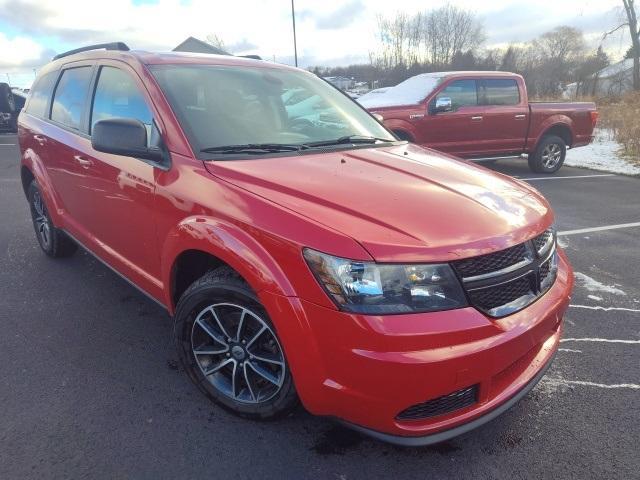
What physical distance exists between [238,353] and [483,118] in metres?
8.28

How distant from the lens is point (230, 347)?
7.84 feet

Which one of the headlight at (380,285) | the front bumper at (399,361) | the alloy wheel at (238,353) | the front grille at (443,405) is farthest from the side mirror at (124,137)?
the front grille at (443,405)

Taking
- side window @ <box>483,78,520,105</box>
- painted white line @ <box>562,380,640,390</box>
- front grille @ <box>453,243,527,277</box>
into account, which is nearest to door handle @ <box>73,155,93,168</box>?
front grille @ <box>453,243,527,277</box>

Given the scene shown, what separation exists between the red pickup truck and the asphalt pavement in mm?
5624

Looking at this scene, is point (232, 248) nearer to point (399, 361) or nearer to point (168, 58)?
point (399, 361)

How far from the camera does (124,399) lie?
2529 mm

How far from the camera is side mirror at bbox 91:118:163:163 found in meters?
2.41

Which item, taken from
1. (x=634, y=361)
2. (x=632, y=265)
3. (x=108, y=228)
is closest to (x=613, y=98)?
(x=632, y=265)

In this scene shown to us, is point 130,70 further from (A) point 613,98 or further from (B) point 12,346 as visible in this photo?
(A) point 613,98

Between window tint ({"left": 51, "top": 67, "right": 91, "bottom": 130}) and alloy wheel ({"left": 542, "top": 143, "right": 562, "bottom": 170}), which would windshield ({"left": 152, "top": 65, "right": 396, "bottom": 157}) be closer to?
window tint ({"left": 51, "top": 67, "right": 91, "bottom": 130})

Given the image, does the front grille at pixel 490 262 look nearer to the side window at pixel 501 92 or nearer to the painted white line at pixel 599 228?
the painted white line at pixel 599 228

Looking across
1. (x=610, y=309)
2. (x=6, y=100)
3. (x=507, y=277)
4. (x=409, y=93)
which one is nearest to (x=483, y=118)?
(x=409, y=93)

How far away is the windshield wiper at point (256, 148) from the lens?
8.29 feet

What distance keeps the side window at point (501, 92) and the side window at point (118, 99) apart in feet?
25.8
